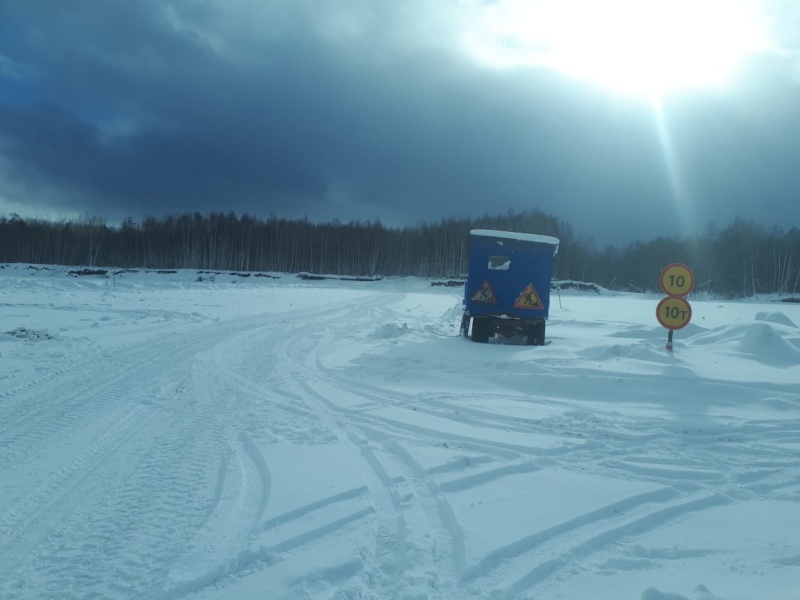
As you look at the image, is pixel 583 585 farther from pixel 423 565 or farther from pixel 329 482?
pixel 329 482

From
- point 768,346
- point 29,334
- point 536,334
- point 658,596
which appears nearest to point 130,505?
point 658,596

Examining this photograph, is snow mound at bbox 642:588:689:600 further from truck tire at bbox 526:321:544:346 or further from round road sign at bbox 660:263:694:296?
truck tire at bbox 526:321:544:346

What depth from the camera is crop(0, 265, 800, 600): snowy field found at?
11.6ft

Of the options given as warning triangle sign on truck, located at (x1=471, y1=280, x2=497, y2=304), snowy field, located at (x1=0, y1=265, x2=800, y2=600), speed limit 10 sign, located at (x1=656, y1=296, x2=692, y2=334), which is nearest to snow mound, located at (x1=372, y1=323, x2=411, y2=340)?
warning triangle sign on truck, located at (x1=471, y1=280, x2=497, y2=304)

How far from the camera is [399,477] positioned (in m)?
5.16

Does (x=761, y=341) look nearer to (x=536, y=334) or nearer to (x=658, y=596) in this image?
(x=536, y=334)

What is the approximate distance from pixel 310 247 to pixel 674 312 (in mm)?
78884

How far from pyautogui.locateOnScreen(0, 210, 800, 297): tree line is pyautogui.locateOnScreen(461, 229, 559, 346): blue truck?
67139mm

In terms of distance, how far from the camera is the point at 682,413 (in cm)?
766

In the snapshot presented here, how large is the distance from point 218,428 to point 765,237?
9267cm

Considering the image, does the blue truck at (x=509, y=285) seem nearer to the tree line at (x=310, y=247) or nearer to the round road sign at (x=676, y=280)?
the round road sign at (x=676, y=280)

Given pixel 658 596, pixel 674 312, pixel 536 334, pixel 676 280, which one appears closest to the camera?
pixel 658 596

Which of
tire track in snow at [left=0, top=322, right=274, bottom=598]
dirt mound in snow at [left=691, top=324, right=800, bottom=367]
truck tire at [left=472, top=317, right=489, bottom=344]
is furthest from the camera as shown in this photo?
truck tire at [left=472, top=317, right=489, bottom=344]

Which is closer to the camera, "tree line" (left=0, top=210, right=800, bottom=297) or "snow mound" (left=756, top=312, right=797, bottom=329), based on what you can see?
"snow mound" (left=756, top=312, right=797, bottom=329)
